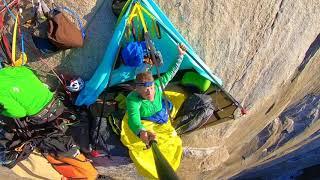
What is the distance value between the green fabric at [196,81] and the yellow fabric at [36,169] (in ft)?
7.31

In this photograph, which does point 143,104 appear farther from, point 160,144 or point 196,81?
point 196,81

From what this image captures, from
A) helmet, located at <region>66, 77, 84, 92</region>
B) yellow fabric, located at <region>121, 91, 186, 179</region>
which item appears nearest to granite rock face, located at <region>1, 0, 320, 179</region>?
helmet, located at <region>66, 77, 84, 92</region>

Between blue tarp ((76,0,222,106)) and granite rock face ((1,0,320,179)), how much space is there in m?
0.23

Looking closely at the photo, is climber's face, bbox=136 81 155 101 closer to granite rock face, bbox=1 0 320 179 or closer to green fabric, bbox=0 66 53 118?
granite rock face, bbox=1 0 320 179

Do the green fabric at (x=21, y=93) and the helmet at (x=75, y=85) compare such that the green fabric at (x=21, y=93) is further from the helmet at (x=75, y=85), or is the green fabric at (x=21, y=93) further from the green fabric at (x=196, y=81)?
the green fabric at (x=196, y=81)

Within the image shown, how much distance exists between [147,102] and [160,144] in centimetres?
64

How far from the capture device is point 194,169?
310 inches

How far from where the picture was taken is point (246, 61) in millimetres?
6473

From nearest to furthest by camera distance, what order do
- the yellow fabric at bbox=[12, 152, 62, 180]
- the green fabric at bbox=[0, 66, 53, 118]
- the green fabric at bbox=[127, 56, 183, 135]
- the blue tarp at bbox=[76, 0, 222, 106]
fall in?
the green fabric at bbox=[0, 66, 53, 118] < the green fabric at bbox=[127, 56, 183, 135] < the blue tarp at bbox=[76, 0, 222, 106] < the yellow fabric at bbox=[12, 152, 62, 180]

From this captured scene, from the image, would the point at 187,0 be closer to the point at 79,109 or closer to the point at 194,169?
the point at 79,109

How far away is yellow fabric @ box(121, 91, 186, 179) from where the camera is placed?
237 inches

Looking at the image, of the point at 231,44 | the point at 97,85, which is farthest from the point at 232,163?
the point at 97,85

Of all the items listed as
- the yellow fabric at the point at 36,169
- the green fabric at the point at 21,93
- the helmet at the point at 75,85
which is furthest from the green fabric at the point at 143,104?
the yellow fabric at the point at 36,169

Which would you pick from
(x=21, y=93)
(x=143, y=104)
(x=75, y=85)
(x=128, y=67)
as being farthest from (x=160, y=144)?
(x=21, y=93)
